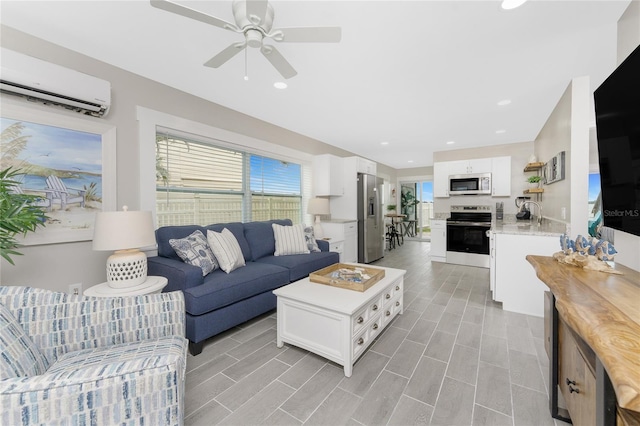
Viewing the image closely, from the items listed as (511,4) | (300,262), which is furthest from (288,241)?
(511,4)

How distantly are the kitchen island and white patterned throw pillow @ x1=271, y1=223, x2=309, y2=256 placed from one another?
7.58 feet

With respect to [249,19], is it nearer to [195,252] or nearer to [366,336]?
[195,252]

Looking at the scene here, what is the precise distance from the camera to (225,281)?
2.26 meters

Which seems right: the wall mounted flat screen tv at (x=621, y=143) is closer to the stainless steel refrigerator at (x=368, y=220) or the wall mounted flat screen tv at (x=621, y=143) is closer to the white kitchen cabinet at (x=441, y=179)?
the stainless steel refrigerator at (x=368, y=220)

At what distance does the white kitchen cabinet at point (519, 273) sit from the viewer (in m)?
2.69

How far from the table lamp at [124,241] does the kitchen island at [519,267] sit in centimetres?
345

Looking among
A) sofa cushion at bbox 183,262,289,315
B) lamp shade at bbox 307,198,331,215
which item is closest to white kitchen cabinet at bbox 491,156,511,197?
lamp shade at bbox 307,198,331,215

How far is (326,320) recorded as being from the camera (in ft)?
6.16

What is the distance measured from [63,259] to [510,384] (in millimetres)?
3511

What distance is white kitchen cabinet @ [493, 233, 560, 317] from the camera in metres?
2.69

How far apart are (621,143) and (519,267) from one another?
6.68 feet

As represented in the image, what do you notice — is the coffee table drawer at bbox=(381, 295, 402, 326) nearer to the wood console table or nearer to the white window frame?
the wood console table

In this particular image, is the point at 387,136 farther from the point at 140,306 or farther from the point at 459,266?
the point at 140,306

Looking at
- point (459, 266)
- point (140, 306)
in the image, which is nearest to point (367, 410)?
point (140, 306)
